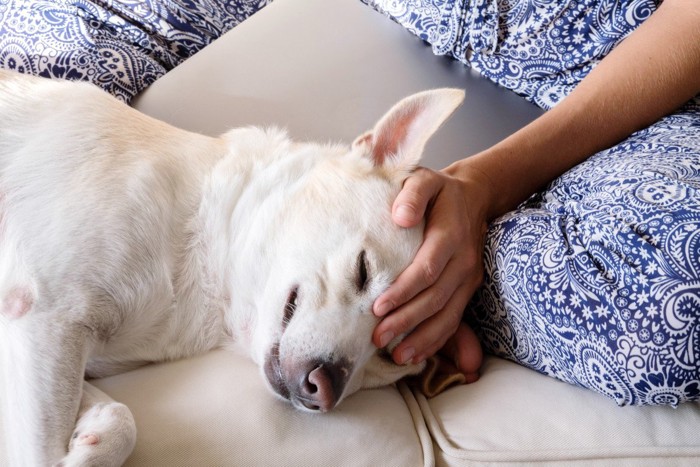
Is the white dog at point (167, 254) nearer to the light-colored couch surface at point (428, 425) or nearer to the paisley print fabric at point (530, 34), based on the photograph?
the light-colored couch surface at point (428, 425)

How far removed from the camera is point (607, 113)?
5.10 ft

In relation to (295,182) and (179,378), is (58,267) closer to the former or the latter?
(179,378)

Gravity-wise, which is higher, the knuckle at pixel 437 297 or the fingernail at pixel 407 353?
the knuckle at pixel 437 297

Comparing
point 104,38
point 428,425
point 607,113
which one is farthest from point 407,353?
point 104,38

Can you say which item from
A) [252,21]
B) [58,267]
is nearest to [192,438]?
[58,267]

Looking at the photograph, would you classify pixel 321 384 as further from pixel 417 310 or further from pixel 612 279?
pixel 612 279

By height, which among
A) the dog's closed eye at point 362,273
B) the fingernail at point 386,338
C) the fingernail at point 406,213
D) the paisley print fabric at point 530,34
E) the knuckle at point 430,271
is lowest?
the fingernail at point 386,338

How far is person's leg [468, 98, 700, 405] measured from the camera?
1066 millimetres

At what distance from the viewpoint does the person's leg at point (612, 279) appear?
3.50 feet

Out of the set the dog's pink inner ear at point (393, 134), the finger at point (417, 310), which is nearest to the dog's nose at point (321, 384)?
the finger at point (417, 310)

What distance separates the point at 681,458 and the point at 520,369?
13.5 inches

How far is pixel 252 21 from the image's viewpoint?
2275 mm

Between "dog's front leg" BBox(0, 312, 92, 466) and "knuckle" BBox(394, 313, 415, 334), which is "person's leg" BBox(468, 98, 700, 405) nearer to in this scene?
"knuckle" BBox(394, 313, 415, 334)

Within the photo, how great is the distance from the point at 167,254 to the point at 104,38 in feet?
3.36
